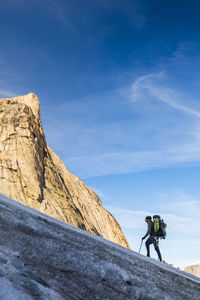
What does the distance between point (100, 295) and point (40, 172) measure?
37977 millimetres

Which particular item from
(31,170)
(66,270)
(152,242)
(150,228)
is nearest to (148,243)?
(152,242)

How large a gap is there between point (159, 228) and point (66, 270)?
8.16 m

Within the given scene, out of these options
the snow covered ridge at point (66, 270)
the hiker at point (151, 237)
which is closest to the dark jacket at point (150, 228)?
the hiker at point (151, 237)

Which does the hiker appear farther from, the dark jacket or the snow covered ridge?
the snow covered ridge

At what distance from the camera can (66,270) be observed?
5453 mm

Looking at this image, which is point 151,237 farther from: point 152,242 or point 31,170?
point 31,170

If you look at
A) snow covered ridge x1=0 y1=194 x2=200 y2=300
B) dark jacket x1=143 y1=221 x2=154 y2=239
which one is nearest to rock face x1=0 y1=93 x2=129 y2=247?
dark jacket x1=143 y1=221 x2=154 y2=239

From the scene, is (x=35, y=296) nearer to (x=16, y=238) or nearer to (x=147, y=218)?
(x=16, y=238)

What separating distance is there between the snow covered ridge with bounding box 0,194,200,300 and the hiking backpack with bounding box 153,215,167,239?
16.8 ft

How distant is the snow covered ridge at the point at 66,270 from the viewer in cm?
455

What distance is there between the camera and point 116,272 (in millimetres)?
6051

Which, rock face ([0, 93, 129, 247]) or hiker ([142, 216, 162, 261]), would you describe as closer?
hiker ([142, 216, 162, 261])

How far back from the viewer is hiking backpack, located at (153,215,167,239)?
42.6ft

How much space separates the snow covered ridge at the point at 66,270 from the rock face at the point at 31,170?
3036 centimetres
